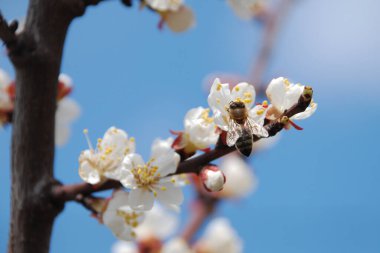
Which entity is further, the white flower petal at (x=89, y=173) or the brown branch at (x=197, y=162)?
the white flower petal at (x=89, y=173)

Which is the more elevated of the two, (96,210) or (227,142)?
(227,142)

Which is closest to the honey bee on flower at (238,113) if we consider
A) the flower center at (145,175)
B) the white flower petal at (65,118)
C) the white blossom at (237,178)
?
the flower center at (145,175)

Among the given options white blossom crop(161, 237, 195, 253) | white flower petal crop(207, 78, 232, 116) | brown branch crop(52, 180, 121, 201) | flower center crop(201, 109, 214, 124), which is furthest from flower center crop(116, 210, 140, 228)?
white blossom crop(161, 237, 195, 253)

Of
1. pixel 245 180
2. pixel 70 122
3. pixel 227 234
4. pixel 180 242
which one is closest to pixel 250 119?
pixel 70 122

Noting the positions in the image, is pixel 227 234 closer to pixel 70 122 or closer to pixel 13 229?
pixel 70 122

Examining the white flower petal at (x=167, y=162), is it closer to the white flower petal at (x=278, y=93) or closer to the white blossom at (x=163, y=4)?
the white flower petal at (x=278, y=93)
